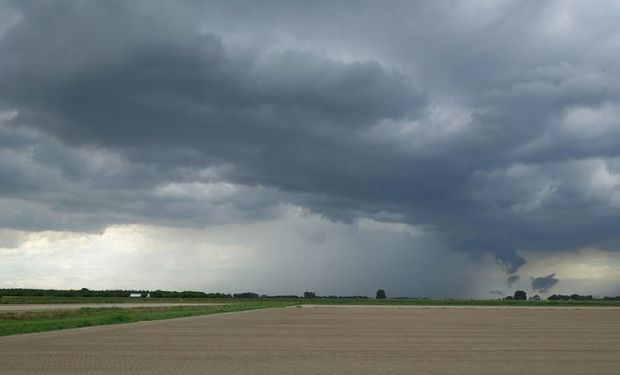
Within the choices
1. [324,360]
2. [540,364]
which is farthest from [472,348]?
[324,360]

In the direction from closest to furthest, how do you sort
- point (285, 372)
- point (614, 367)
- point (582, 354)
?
point (285, 372) < point (614, 367) < point (582, 354)

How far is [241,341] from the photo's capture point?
102 ft

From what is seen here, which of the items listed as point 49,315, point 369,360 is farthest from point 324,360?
point 49,315

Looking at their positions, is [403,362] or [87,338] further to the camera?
[87,338]

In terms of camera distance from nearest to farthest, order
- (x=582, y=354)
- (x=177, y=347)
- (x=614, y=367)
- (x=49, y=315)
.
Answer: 1. (x=614, y=367)
2. (x=582, y=354)
3. (x=177, y=347)
4. (x=49, y=315)

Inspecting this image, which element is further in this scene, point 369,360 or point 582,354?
point 582,354

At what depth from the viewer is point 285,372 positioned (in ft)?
61.9

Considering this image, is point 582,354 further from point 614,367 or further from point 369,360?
point 369,360

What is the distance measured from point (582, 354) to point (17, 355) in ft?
73.6

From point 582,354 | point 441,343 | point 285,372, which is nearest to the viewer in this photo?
point 285,372

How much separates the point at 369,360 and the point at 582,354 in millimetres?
9683

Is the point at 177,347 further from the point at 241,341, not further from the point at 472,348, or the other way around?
the point at 472,348

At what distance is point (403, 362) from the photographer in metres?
21.9

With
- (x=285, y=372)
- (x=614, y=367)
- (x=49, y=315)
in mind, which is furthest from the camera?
(x=49, y=315)
